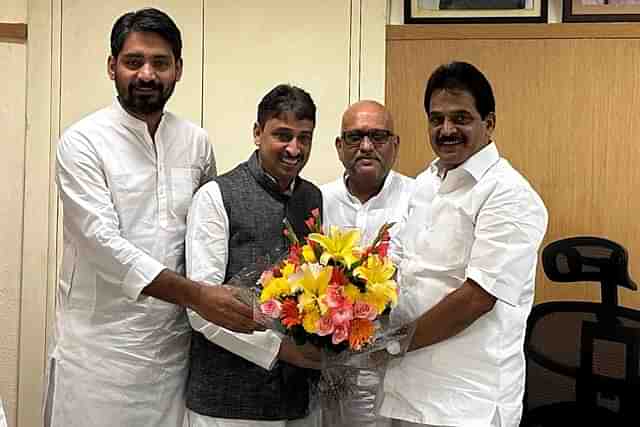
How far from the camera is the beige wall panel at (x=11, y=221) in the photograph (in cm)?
369

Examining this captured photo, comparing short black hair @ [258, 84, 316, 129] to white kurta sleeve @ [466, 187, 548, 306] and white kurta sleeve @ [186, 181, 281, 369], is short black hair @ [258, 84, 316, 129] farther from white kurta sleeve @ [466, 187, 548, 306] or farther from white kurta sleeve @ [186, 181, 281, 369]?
white kurta sleeve @ [466, 187, 548, 306]

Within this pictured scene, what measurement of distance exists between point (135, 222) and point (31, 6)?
5.43 ft

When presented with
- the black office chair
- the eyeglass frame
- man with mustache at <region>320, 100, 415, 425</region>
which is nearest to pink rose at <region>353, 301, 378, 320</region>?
man with mustache at <region>320, 100, 415, 425</region>

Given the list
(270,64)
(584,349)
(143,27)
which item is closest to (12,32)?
(270,64)

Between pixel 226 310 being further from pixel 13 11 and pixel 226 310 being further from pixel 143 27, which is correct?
pixel 13 11

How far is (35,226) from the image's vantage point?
374cm

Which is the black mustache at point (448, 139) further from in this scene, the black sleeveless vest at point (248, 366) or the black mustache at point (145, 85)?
the black mustache at point (145, 85)

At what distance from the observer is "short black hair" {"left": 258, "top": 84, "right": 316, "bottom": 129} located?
243 cm

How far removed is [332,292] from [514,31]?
6.40ft

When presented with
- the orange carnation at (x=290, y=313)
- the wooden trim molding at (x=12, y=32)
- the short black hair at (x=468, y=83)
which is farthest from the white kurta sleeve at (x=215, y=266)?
the wooden trim molding at (x=12, y=32)

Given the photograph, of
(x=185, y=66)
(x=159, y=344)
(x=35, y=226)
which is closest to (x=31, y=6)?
(x=185, y=66)

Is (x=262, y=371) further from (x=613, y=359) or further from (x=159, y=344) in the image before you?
(x=613, y=359)

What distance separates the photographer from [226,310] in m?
2.29

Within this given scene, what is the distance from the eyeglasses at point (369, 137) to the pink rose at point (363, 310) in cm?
82
